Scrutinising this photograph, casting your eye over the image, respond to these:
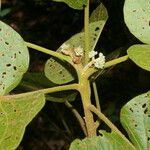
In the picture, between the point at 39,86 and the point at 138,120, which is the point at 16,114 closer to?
the point at 138,120

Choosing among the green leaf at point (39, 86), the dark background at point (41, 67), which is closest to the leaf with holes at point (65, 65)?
the green leaf at point (39, 86)

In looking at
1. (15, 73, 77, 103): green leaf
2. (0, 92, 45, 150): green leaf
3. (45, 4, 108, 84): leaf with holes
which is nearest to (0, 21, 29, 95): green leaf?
(0, 92, 45, 150): green leaf

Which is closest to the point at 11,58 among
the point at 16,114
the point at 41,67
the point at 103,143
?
the point at 16,114

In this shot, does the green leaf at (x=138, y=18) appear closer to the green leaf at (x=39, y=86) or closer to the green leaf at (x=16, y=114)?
the green leaf at (x=16, y=114)

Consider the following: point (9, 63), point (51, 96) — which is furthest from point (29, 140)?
point (9, 63)

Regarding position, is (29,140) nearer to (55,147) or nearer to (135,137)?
(55,147)

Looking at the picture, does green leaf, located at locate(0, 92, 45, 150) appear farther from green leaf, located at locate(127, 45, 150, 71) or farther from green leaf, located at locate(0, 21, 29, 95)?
green leaf, located at locate(127, 45, 150, 71)
